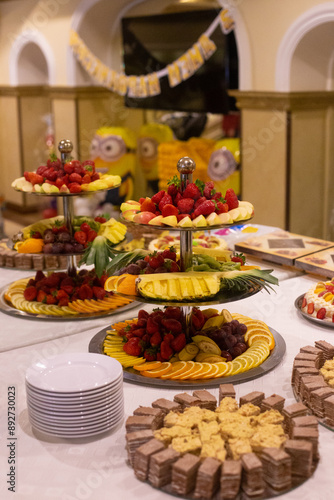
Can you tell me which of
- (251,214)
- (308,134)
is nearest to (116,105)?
(308,134)

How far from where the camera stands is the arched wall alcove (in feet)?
33.6

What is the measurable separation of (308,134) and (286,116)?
0.39m

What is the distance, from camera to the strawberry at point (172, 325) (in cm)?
257

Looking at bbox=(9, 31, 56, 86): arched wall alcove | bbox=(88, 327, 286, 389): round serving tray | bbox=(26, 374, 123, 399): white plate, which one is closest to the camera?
bbox=(26, 374, 123, 399): white plate

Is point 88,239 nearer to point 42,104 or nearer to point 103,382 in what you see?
point 103,382

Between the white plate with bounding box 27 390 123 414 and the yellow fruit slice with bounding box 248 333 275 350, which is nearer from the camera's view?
the white plate with bounding box 27 390 123 414

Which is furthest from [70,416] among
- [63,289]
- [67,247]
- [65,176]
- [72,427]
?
[65,176]

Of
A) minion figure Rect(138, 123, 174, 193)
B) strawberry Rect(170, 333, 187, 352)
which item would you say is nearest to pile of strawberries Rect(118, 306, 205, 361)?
strawberry Rect(170, 333, 187, 352)

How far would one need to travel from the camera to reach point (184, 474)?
1.69 metres

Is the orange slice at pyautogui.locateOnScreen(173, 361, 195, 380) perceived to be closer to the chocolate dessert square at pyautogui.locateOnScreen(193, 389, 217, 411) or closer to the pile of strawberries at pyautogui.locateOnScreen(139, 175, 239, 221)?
the chocolate dessert square at pyautogui.locateOnScreen(193, 389, 217, 411)

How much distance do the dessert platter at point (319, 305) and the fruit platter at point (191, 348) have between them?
29 cm

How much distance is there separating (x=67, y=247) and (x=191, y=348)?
104 centimetres

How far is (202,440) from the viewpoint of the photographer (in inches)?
71.7

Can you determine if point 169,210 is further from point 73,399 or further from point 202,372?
point 73,399
